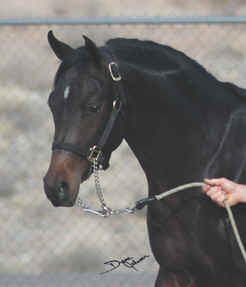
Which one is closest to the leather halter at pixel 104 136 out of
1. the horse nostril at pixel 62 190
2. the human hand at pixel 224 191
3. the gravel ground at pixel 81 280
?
the horse nostril at pixel 62 190

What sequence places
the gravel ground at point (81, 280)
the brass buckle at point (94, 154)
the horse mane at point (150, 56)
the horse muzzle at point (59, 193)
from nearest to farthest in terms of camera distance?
the horse muzzle at point (59, 193) → the brass buckle at point (94, 154) → the horse mane at point (150, 56) → the gravel ground at point (81, 280)

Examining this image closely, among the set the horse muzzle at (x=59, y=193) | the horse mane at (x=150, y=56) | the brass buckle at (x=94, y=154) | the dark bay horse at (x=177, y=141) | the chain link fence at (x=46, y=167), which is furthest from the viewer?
the chain link fence at (x=46, y=167)

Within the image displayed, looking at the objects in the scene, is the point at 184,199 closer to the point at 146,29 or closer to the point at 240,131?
the point at 240,131

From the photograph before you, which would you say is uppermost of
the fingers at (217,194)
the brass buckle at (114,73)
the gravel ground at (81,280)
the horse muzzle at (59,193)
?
the brass buckle at (114,73)

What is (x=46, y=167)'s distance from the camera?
17.5ft

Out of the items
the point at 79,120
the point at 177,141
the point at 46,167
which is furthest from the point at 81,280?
the point at 79,120

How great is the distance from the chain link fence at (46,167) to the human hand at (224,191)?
210cm

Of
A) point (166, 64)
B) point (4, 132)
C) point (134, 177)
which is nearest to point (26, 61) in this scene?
point (4, 132)

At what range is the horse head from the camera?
3156mm

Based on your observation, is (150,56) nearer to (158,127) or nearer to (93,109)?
(158,127)

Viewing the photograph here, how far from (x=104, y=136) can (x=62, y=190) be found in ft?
0.94

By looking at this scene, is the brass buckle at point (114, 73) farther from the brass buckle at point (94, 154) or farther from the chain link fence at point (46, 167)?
the chain link fence at point (46, 167)

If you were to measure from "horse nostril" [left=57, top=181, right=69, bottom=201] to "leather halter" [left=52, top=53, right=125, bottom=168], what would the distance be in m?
0.13

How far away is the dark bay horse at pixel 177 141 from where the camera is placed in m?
3.34
